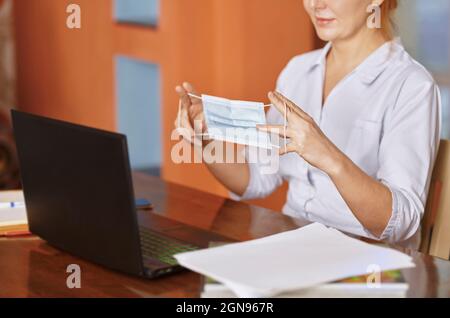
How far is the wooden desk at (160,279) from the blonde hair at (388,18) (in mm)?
600

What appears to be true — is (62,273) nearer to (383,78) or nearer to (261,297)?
(261,297)

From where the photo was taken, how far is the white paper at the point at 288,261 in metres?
1.35

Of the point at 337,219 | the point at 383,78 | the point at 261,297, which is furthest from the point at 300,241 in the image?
the point at 383,78

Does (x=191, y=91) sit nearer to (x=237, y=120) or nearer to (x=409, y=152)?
(x=237, y=120)

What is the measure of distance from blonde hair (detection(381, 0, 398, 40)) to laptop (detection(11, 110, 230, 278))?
786mm

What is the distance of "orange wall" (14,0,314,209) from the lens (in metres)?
3.67

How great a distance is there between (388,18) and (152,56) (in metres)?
2.19

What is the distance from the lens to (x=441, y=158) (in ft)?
6.86

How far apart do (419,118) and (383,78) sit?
0.62 ft

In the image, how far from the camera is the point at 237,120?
174cm

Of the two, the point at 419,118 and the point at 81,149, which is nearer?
the point at 81,149

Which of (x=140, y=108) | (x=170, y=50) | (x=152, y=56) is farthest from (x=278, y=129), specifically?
(x=140, y=108)

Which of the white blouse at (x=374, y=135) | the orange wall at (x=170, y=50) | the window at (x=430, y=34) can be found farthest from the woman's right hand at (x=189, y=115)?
the window at (x=430, y=34)
